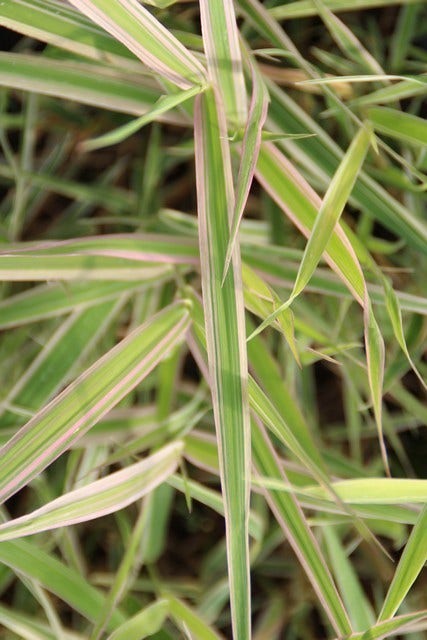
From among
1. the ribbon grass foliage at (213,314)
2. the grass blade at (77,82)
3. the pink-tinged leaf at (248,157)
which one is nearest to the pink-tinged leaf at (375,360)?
the ribbon grass foliage at (213,314)

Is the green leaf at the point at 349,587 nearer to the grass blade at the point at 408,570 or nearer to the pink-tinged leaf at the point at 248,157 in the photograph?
Answer: the grass blade at the point at 408,570

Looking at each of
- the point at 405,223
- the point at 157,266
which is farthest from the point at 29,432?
the point at 405,223

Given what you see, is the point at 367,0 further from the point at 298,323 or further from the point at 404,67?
the point at 298,323

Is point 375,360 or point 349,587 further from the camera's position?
point 349,587

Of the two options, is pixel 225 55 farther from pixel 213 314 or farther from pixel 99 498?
pixel 99 498

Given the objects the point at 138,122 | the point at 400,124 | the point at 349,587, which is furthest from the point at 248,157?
the point at 349,587

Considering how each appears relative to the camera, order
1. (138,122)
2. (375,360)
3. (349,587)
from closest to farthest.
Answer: (138,122) → (375,360) → (349,587)

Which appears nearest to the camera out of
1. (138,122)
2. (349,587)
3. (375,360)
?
(138,122)
